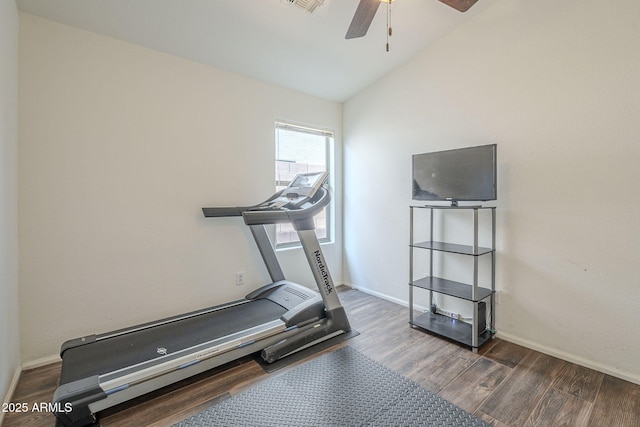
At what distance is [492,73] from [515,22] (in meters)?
0.37

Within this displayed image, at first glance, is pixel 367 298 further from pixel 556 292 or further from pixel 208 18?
pixel 208 18

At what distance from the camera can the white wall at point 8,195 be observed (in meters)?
1.64

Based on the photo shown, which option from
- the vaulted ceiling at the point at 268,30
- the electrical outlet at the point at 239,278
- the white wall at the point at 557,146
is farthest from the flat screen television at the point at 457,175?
the electrical outlet at the point at 239,278

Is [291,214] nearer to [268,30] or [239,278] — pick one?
[239,278]

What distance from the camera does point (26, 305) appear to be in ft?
6.66

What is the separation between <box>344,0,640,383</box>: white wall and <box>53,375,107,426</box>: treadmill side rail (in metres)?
2.84

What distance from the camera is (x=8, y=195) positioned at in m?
1.78

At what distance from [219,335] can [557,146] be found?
110 inches

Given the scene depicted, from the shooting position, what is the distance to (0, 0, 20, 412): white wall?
164 cm

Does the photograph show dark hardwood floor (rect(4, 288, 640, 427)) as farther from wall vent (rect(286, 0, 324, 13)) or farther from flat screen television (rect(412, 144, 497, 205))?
wall vent (rect(286, 0, 324, 13))

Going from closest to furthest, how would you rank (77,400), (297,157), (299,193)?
1. (77,400)
2. (299,193)
3. (297,157)

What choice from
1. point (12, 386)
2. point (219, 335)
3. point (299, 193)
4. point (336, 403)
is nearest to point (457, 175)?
point (299, 193)

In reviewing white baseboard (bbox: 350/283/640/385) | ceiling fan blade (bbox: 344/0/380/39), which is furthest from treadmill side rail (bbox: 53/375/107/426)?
white baseboard (bbox: 350/283/640/385)

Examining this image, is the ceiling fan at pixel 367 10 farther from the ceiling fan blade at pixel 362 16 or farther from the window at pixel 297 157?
the window at pixel 297 157
